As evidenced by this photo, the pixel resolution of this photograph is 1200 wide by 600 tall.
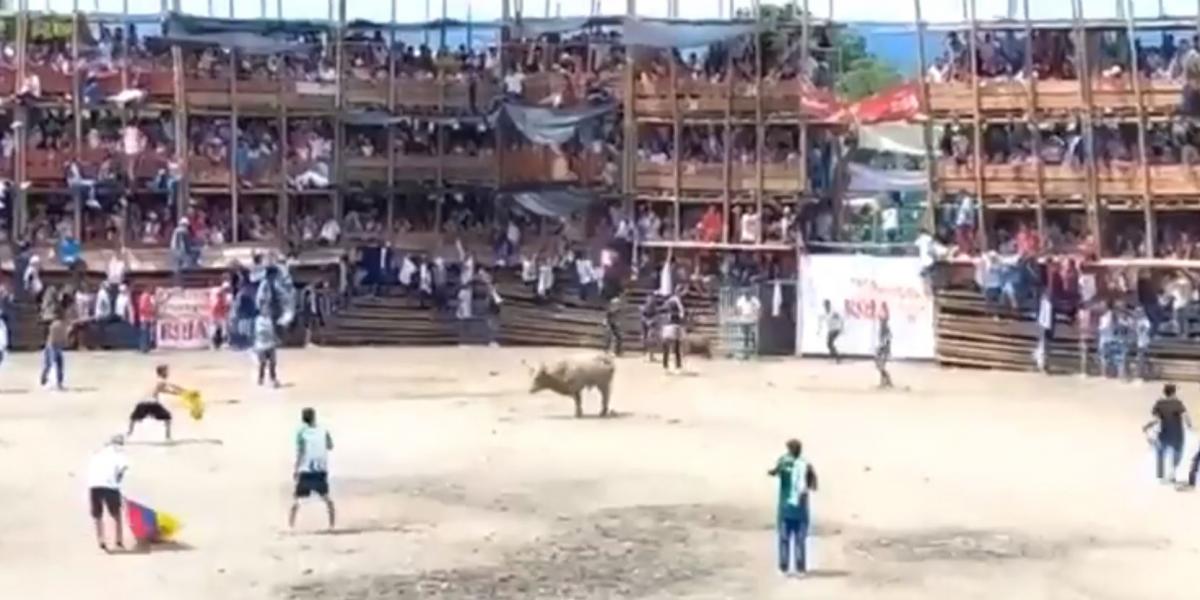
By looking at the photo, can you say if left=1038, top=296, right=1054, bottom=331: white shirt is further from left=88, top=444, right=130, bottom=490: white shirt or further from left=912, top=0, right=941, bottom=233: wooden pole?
→ left=88, top=444, right=130, bottom=490: white shirt

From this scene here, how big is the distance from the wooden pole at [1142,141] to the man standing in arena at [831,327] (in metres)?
7.04

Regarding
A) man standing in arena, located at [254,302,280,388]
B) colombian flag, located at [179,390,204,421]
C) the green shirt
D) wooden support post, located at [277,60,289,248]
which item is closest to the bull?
colombian flag, located at [179,390,204,421]

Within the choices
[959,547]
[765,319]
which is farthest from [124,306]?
[959,547]

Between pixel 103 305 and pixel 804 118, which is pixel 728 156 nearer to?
pixel 804 118

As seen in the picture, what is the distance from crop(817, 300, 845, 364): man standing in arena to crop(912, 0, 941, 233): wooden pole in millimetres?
3232

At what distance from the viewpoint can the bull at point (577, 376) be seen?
3881cm

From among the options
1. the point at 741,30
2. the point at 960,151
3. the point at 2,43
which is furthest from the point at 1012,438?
the point at 2,43

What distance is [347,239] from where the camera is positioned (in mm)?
58062

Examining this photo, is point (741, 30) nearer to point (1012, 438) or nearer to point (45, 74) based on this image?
point (45, 74)

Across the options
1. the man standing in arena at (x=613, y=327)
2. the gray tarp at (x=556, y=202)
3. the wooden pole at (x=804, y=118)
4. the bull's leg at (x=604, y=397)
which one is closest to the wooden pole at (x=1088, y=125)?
the wooden pole at (x=804, y=118)

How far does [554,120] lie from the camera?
57969 mm

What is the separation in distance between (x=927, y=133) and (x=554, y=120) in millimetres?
9690

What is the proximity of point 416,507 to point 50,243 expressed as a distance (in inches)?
1156

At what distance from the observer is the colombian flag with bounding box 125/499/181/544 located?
83.4ft
